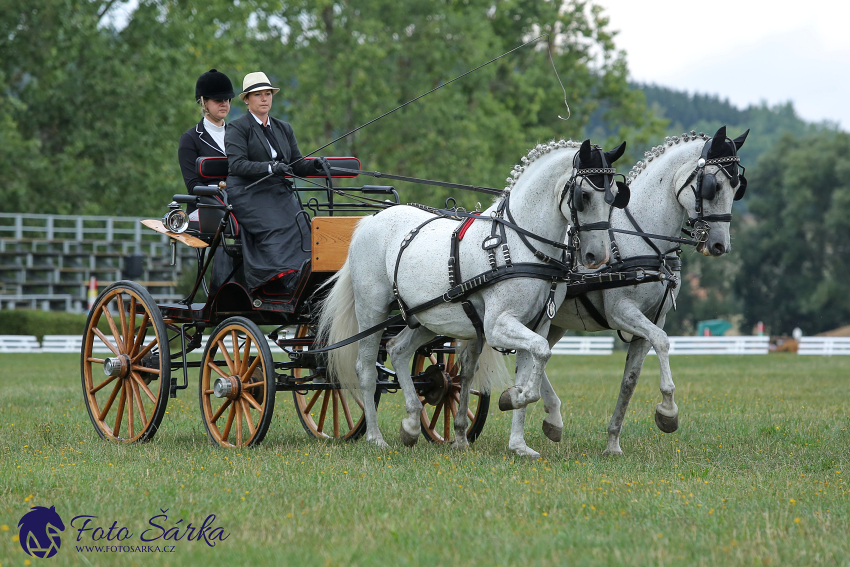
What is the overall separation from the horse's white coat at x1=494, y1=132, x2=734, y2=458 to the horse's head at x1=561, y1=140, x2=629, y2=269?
0.94 meters

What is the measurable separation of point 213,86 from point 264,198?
4.38ft

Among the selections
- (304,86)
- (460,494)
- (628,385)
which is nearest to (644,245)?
(628,385)

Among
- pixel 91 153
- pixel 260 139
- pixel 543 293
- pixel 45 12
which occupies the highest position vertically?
pixel 45 12

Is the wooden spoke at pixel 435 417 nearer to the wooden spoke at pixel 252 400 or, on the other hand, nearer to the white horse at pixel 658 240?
the white horse at pixel 658 240

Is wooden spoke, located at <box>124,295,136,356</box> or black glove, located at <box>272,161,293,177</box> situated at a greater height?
black glove, located at <box>272,161,293,177</box>

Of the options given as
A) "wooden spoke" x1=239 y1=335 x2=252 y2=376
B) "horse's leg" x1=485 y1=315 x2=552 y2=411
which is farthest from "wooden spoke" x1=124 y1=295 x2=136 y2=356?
"horse's leg" x1=485 y1=315 x2=552 y2=411

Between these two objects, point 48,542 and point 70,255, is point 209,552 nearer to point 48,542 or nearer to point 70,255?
point 48,542

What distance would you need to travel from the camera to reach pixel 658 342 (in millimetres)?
6777

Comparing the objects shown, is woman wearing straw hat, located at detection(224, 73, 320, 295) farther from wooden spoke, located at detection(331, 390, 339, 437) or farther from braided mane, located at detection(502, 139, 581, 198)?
braided mane, located at detection(502, 139, 581, 198)

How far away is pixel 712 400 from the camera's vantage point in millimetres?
11883

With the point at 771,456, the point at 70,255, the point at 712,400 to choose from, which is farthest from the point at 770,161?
the point at 771,456

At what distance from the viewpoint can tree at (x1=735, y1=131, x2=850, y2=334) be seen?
52.8m

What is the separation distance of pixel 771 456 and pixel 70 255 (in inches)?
1061

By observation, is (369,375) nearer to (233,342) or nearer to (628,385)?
(233,342)
